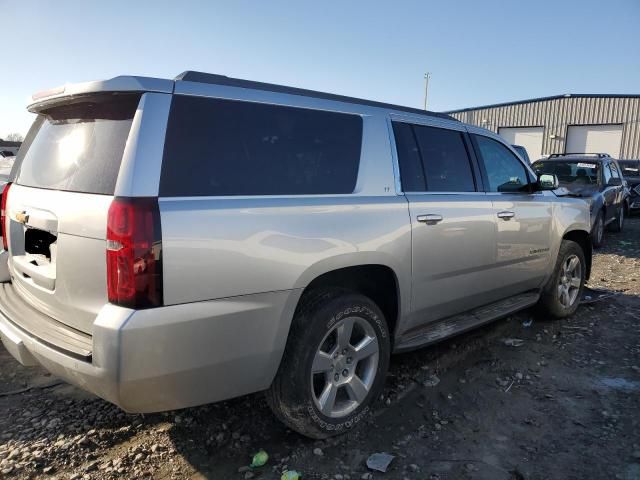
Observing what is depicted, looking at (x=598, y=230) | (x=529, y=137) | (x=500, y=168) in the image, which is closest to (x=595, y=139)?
(x=529, y=137)

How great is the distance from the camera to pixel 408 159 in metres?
3.20

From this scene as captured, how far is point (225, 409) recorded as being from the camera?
3080mm

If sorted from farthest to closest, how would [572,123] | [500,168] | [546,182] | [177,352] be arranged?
[572,123] → [546,182] → [500,168] → [177,352]

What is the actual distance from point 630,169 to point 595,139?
40.3 ft

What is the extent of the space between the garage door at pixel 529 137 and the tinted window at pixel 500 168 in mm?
25126

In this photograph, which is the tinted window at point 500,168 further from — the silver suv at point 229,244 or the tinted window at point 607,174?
the tinted window at point 607,174

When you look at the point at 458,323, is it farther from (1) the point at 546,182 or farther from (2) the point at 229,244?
(2) the point at 229,244

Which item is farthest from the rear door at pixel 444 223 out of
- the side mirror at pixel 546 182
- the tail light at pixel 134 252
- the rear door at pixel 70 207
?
the rear door at pixel 70 207

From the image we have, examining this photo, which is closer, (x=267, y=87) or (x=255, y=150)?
(x=255, y=150)

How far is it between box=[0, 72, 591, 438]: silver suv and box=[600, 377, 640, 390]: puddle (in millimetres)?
1205

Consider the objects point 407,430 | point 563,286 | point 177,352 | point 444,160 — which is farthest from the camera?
point 563,286

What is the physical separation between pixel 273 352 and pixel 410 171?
61.1 inches

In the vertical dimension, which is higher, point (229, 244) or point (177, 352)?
point (229, 244)

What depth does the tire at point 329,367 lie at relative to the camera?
2.51m
